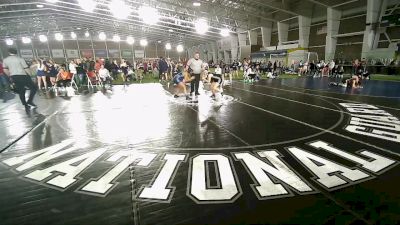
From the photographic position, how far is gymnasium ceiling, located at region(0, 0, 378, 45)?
28.8 m

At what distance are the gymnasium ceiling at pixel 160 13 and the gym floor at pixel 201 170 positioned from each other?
915 inches

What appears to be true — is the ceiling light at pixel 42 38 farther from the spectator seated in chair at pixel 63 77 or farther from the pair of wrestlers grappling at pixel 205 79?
the pair of wrestlers grappling at pixel 205 79

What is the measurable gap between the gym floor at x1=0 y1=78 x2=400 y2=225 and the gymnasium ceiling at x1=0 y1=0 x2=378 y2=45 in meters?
23.2

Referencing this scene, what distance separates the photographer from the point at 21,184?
3.50 m

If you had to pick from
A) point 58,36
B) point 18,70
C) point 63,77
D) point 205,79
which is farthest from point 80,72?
point 58,36

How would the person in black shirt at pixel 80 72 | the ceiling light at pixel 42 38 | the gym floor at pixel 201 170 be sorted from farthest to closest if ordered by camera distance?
the ceiling light at pixel 42 38 → the person in black shirt at pixel 80 72 → the gym floor at pixel 201 170

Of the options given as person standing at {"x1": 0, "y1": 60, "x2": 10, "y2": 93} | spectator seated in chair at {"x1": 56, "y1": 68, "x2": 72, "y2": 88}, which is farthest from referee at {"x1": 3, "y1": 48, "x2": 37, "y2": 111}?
person standing at {"x1": 0, "y1": 60, "x2": 10, "y2": 93}

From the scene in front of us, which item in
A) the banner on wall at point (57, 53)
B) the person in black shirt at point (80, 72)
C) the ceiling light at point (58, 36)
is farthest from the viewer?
the banner on wall at point (57, 53)

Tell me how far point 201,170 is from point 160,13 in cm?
3344

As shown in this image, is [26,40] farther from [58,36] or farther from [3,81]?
[3,81]

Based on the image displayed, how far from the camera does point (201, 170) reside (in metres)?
3.83

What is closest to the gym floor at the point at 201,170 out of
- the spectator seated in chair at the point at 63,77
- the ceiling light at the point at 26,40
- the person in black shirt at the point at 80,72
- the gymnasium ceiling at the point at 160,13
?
the spectator seated in chair at the point at 63,77

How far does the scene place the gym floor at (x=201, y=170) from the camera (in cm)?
275

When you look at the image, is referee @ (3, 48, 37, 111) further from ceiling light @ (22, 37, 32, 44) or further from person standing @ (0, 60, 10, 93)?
ceiling light @ (22, 37, 32, 44)
